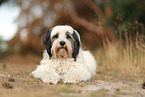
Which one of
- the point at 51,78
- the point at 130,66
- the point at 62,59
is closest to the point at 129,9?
the point at 130,66

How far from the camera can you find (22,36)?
1599 cm

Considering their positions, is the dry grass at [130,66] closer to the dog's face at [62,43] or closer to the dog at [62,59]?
the dog at [62,59]

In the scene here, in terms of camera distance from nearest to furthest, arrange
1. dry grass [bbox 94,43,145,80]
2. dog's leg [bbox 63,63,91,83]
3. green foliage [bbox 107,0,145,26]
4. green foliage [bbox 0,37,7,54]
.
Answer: dog's leg [bbox 63,63,91,83]
dry grass [bbox 94,43,145,80]
green foliage [bbox 107,0,145,26]
green foliage [bbox 0,37,7,54]

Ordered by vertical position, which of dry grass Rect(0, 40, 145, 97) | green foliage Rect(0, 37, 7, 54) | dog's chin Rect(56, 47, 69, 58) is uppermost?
green foliage Rect(0, 37, 7, 54)

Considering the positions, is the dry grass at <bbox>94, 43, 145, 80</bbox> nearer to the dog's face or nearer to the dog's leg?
the dog's leg

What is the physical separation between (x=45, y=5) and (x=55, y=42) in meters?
12.1

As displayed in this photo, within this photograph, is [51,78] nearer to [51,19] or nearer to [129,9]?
[129,9]

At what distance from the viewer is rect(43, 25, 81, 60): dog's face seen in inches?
187

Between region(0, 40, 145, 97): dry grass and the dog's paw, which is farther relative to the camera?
the dog's paw

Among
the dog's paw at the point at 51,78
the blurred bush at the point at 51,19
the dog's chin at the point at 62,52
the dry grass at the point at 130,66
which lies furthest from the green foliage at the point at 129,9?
the dog's paw at the point at 51,78

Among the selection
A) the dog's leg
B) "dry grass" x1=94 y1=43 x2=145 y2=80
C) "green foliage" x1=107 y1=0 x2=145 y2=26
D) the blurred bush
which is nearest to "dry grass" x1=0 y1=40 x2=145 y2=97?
"dry grass" x1=94 y1=43 x2=145 y2=80

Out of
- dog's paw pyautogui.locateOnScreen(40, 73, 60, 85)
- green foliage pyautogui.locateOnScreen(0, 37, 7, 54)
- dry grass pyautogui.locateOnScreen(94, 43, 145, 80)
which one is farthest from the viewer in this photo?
green foliage pyautogui.locateOnScreen(0, 37, 7, 54)

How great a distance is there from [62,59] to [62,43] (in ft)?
1.76

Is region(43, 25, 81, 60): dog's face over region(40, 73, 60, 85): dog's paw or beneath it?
over
